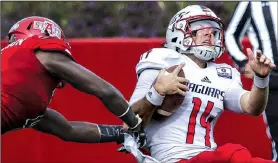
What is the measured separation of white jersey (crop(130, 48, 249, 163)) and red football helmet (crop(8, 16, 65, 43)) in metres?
0.52

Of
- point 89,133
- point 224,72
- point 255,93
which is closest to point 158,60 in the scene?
point 224,72

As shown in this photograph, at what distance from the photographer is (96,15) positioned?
758cm

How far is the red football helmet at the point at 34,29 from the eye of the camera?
15.1 ft

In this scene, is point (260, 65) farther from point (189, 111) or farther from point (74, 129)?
point (74, 129)

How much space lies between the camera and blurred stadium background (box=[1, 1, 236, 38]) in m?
7.48

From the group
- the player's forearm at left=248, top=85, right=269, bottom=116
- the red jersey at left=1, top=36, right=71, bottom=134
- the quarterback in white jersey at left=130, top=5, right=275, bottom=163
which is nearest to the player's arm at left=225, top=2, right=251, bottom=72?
the quarterback in white jersey at left=130, top=5, right=275, bottom=163

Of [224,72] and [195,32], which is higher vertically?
[195,32]

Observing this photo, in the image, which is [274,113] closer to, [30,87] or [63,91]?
[63,91]

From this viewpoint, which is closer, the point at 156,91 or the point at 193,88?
the point at 156,91

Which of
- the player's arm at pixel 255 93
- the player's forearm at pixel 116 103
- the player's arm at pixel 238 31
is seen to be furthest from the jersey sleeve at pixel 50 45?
the player's arm at pixel 238 31

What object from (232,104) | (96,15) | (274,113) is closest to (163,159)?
(232,104)

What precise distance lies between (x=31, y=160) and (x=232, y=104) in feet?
6.29

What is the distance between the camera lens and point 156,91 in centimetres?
463

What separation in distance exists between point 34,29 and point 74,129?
0.77 metres
